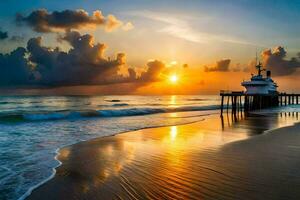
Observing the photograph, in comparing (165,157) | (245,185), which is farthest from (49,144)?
(245,185)

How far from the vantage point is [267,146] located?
11523 millimetres

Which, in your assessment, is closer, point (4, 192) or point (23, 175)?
point (4, 192)

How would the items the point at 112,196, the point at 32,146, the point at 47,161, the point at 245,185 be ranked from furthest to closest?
the point at 32,146 < the point at 47,161 < the point at 245,185 < the point at 112,196

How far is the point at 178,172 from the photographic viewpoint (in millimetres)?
7707

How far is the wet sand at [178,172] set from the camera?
6047mm

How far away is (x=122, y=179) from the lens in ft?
23.5

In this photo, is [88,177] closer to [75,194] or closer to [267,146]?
[75,194]

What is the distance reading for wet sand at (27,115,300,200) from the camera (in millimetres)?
6047

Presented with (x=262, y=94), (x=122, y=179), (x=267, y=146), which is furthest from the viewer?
(x=262, y=94)

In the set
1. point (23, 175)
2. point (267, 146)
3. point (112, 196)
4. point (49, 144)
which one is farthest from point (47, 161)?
point (267, 146)

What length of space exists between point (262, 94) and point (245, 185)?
50.0m

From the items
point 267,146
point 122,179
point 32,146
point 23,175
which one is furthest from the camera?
point 32,146

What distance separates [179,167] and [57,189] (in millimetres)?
3594

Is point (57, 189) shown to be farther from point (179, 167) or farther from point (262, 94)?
point (262, 94)
